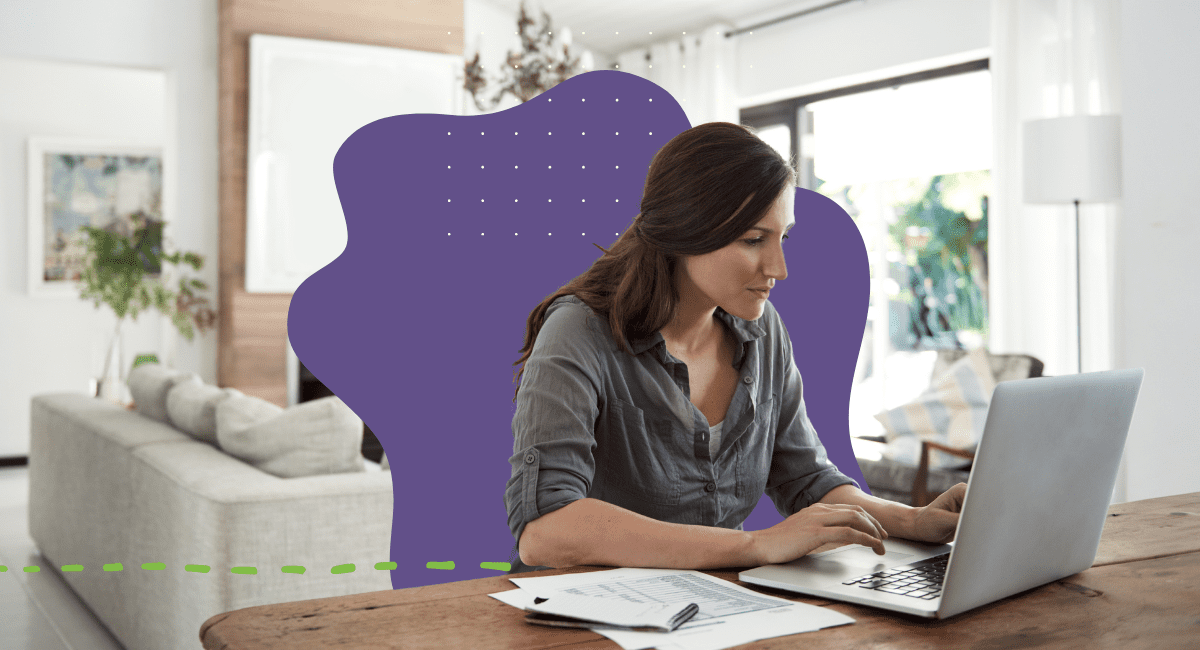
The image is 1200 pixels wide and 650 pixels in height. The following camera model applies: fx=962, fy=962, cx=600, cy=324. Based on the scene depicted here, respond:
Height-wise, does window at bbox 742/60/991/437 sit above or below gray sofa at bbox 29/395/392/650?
above

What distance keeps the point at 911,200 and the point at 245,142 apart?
3526 mm

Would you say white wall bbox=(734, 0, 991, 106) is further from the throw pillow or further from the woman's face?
the woman's face

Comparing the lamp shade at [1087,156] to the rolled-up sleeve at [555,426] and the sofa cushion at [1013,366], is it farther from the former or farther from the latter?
the rolled-up sleeve at [555,426]

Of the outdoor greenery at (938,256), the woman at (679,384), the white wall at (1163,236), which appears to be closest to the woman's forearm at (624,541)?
the woman at (679,384)

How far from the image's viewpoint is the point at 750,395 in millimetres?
1291

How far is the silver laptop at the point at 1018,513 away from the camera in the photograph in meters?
0.74

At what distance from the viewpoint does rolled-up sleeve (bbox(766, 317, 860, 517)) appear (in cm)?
135

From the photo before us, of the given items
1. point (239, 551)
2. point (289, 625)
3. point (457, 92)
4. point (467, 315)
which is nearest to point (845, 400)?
point (467, 315)

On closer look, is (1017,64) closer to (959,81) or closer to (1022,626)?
(959,81)

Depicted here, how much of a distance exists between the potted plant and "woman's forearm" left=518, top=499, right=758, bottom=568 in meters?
4.38

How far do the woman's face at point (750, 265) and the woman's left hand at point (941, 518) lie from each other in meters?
0.32

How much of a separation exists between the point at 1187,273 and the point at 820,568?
2.22m

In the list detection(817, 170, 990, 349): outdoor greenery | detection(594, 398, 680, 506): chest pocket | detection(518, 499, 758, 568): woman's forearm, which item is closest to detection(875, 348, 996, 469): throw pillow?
detection(817, 170, 990, 349): outdoor greenery

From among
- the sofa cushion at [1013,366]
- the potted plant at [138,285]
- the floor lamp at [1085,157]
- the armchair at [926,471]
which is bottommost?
the armchair at [926,471]
